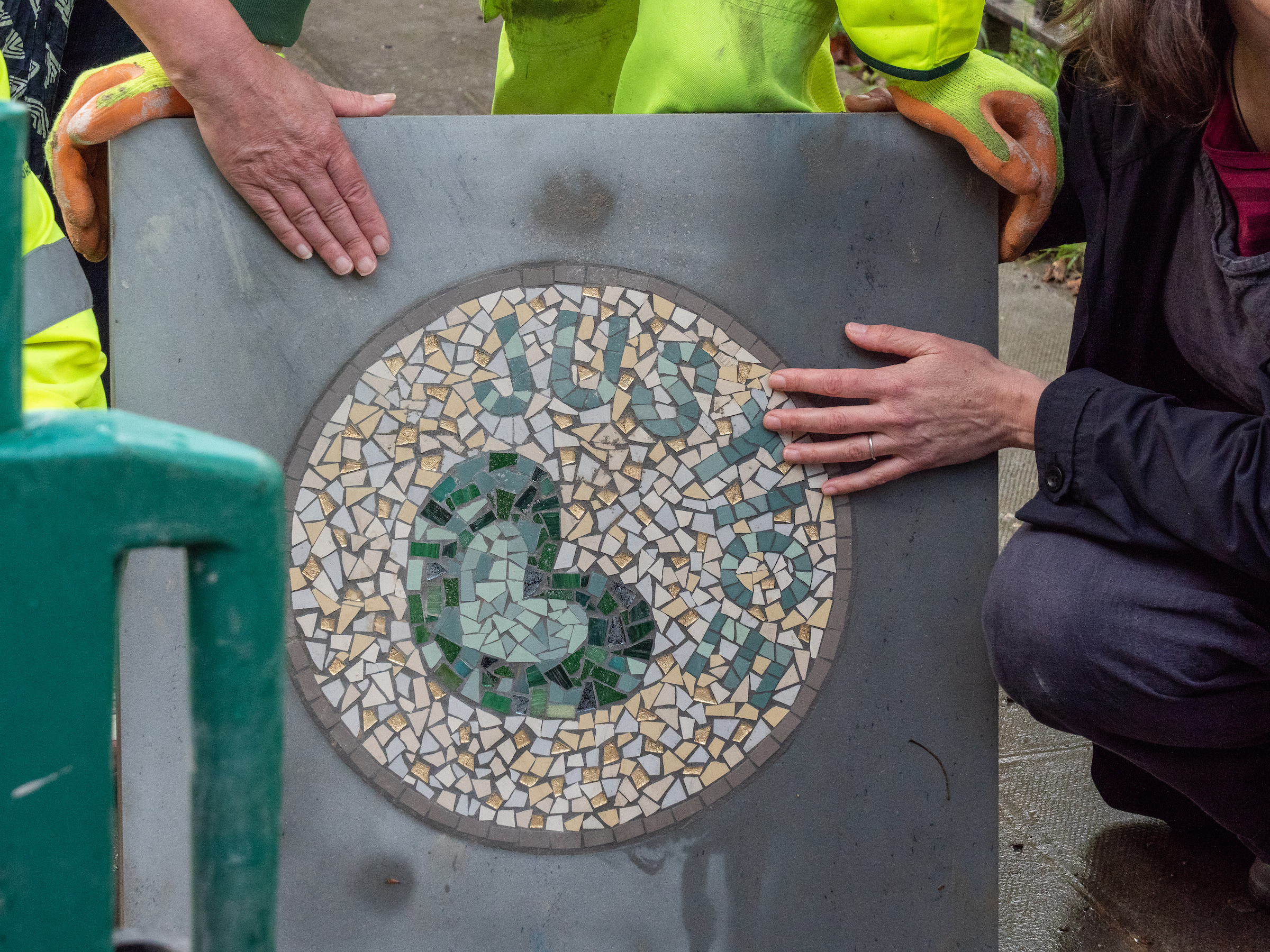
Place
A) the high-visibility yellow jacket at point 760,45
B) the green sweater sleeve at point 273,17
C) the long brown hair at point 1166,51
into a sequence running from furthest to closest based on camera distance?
1. the green sweater sleeve at point 273,17
2. the high-visibility yellow jacket at point 760,45
3. the long brown hair at point 1166,51

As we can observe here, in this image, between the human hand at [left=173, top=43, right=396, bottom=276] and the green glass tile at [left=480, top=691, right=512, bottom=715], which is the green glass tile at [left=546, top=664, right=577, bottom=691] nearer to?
the green glass tile at [left=480, top=691, right=512, bottom=715]

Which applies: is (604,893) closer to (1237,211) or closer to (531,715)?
(531,715)

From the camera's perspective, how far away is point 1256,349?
130cm

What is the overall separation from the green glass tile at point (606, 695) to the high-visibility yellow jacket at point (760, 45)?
78cm

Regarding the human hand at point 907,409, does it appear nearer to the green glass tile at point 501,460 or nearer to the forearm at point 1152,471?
the forearm at point 1152,471

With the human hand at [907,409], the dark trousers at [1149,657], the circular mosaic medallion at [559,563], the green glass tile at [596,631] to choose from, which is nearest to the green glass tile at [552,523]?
the circular mosaic medallion at [559,563]

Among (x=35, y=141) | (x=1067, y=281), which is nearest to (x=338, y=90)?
(x=35, y=141)

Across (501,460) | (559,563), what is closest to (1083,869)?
(559,563)

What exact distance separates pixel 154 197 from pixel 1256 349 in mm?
1337

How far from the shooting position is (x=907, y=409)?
1.41m

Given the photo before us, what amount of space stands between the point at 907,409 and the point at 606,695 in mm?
527

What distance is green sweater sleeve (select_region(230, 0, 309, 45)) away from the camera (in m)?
1.54

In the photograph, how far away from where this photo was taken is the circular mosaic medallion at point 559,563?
138cm

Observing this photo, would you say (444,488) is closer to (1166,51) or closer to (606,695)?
(606,695)
